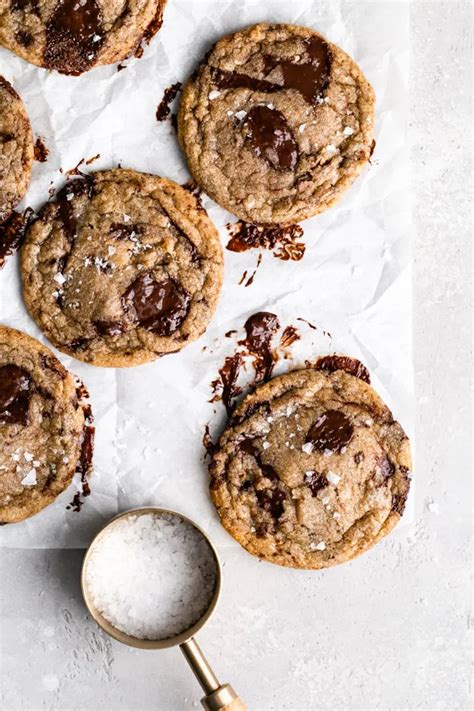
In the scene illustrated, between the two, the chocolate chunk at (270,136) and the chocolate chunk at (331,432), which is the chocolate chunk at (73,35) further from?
the chocolate chunk at (331,432)

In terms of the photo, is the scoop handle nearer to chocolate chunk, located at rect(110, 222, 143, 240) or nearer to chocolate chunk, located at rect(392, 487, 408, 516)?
chocolate chunk, located at rect(392, 487, 408, 516)

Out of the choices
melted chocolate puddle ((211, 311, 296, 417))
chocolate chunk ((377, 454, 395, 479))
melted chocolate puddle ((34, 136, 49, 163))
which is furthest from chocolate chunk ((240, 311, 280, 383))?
melted chocolate puddle ((34, 136, 49, 163))

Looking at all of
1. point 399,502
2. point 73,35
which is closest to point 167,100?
point 73,35

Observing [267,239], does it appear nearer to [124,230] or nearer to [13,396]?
[124,230]

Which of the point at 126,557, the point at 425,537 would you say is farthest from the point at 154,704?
the point at 425,537

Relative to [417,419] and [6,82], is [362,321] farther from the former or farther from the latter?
[6,82]

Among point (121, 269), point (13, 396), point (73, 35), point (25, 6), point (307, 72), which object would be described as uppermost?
point (25, 6)
